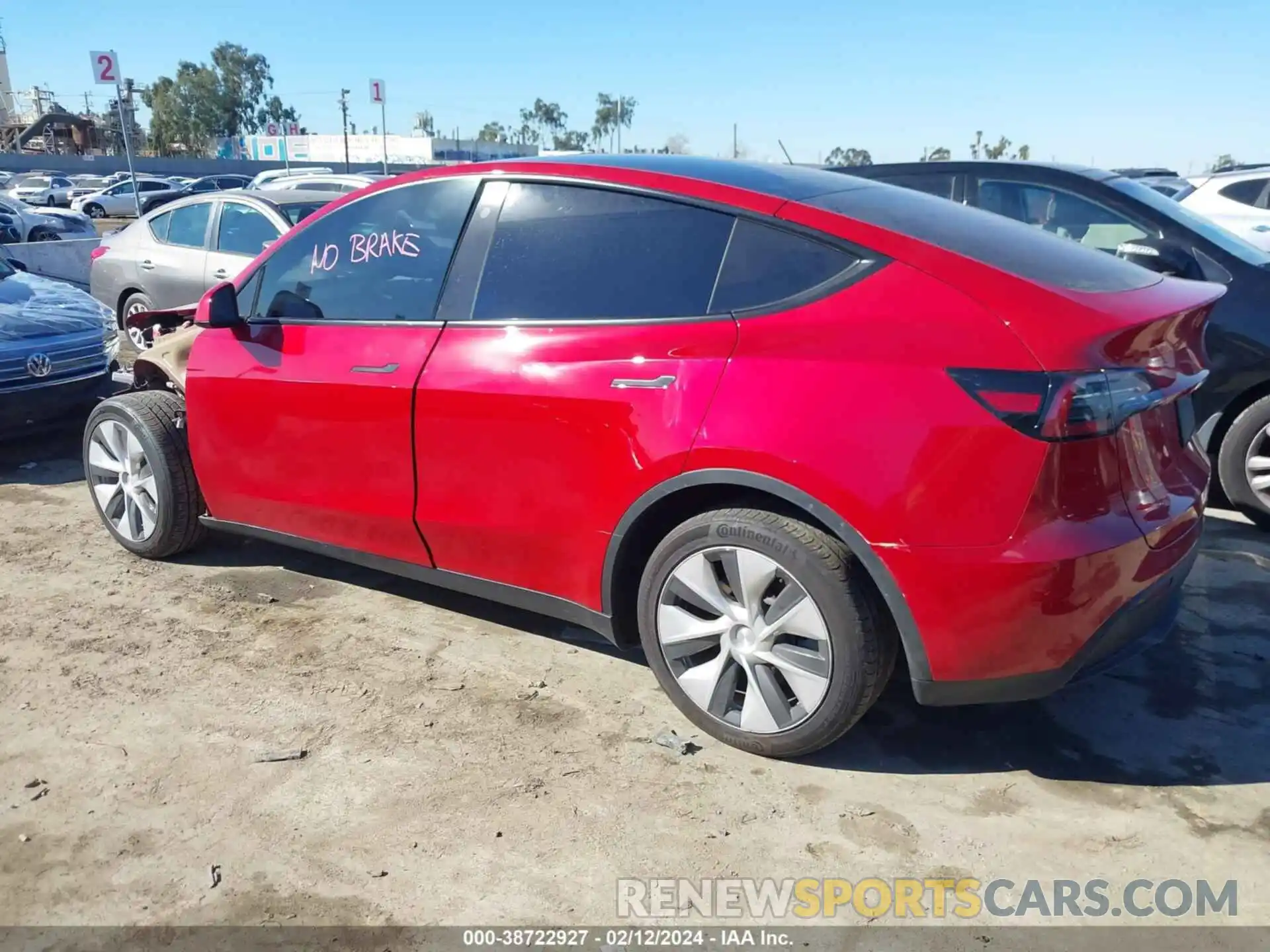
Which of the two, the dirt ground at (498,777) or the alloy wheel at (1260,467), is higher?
the alloy wheel at (1260,467)

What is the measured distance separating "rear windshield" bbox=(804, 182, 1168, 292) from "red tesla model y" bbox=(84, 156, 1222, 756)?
17mm

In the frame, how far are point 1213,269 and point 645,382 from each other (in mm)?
3419

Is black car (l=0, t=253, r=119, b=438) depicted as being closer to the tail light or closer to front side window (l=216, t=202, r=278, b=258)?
front side window (l=216, t=202, r=278, b=258)

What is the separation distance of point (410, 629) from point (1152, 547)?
2600mm

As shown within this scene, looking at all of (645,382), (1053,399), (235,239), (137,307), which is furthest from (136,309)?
(1053,399)

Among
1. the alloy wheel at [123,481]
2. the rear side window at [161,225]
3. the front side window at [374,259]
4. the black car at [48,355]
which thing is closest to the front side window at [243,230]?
the rear side window at [161,225]

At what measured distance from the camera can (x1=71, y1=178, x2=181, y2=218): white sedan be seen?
33.1 metres

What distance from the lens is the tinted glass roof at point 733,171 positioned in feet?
10.0

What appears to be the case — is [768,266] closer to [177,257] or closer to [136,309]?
[177,257]

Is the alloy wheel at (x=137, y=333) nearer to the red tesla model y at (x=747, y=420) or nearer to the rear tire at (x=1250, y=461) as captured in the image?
the red tesla model y at (x=747, y=420)

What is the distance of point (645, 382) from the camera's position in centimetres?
288

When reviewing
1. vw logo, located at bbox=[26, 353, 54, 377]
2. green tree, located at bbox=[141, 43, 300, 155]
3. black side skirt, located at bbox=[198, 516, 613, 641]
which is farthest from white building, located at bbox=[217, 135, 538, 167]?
black side skirt, located at bbox=[198, 516, 613, 641]

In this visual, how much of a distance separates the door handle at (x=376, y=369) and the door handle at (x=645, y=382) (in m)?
0.92

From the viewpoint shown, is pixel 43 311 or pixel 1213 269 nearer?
pixel 1213 269
